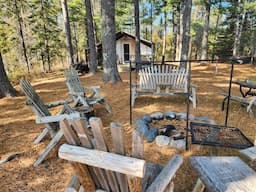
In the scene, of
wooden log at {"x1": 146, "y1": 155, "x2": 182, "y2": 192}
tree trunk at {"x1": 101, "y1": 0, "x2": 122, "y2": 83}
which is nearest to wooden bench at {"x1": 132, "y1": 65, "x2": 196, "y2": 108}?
tree trunk at {"x1": 101, "y1": 0, "x2": 122, "y2": 83}

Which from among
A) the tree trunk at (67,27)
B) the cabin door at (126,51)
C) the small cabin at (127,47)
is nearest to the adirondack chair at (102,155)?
the tree trunk at (67,27)

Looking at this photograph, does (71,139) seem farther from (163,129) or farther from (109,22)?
(109,22)

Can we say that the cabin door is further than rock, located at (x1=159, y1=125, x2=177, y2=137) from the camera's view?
Yes

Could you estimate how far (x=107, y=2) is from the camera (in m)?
Answer: 6.25

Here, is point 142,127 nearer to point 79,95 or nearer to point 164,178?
point 79,95

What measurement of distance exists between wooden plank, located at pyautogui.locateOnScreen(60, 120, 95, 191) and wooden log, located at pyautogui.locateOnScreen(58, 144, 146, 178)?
49 mm

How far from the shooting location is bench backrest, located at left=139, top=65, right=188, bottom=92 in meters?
4.56

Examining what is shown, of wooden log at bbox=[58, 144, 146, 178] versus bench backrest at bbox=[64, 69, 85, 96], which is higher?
wooden log at bbox=[58, 144, 146, 178]

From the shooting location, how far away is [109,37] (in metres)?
6.39

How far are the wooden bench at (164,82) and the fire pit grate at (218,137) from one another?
182 cm

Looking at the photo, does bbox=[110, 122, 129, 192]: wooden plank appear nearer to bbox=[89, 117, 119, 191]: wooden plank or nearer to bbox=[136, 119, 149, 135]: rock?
bbox=[89, 117, 119, 191]: wooden plank

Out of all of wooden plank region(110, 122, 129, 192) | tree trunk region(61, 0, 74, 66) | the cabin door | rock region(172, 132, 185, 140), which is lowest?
rock region(172, 132, 185, 140)

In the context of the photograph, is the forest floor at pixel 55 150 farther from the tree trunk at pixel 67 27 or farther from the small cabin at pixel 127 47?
the small cabin at pixel 127 47

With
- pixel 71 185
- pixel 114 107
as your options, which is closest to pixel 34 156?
pixel 71 185
